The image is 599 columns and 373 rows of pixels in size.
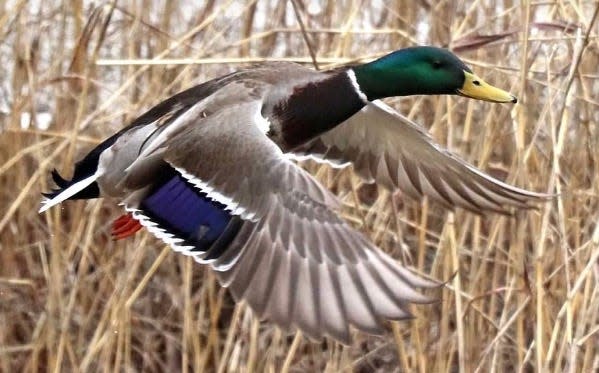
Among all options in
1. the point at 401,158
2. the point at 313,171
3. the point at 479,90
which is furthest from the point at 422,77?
the point at 313,171

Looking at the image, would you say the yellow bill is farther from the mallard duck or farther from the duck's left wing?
the duck's left wing

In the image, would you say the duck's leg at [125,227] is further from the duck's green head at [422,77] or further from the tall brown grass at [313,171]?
the duck's green head at [422,77]

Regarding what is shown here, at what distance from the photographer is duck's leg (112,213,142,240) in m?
3.26

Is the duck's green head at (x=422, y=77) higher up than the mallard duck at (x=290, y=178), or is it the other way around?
the duck's green head at (x=422, y=77)

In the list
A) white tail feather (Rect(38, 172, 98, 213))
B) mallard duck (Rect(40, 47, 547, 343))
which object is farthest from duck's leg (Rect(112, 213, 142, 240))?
white tail feather (Rect(38, 172, 98, 213))

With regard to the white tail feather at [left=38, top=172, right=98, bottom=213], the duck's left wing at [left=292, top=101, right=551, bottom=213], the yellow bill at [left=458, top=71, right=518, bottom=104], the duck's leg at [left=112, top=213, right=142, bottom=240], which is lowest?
the duck's leg at [left=112, top=213, right=142, bottom=240]

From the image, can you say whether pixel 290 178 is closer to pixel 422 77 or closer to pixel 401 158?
pixel 422 77

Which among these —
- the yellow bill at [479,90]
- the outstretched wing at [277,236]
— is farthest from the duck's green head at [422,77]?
the outstretched wing at [277,236]

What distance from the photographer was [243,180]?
2.94m

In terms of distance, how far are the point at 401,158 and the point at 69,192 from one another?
0.93 meters

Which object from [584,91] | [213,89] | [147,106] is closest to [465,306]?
[584,91]

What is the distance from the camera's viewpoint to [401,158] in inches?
140

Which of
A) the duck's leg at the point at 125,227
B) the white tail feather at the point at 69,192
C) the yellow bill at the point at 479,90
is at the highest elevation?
the yellow bill at the point at 479,90

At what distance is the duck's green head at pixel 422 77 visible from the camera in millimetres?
3109
